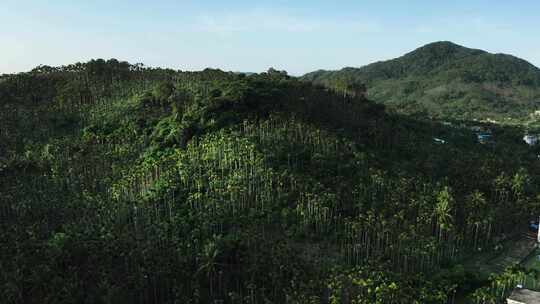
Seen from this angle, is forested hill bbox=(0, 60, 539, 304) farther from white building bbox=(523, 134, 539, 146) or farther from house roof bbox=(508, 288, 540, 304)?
white building bbox=(523, 134, 539, 146)

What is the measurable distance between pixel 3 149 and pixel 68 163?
17.8m

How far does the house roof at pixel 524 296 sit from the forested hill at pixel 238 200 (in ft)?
8.99

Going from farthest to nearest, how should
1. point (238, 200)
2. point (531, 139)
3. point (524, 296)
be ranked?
point (531, 139)
point (238, 200)
point (524, 296)

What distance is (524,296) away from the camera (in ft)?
130

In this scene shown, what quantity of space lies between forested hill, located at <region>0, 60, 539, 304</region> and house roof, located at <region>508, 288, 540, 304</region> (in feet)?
8.99

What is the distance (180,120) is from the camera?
78.4 meters

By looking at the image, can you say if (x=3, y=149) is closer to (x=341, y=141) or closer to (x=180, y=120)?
(x=180, y=120)

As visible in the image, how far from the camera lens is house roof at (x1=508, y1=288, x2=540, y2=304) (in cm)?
3869

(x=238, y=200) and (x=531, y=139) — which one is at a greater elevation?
(x=531, y=139)

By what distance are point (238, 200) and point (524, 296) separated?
33644 millimetres

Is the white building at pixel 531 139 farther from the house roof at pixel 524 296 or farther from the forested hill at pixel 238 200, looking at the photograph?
the house roof at pixel 524 296

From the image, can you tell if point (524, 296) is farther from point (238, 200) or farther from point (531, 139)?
point (531, 139)

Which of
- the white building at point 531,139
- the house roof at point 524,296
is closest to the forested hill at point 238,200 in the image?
the house roof at point 524,296

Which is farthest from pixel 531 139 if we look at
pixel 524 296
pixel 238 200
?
pixel 238 200
